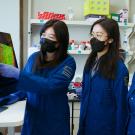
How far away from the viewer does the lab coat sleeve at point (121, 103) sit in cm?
173

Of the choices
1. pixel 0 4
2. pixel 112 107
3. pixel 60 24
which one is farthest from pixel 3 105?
pixel 0 4

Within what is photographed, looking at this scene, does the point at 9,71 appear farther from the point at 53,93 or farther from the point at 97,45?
the point at 97,45

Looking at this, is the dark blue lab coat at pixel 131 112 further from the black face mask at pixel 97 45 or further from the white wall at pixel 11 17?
the white wall at pixel 11 17

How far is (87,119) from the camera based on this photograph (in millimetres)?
1811

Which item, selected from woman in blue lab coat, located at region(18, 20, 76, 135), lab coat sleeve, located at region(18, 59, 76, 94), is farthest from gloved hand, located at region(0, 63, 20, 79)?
woman in blue lab coat, located at region(18, 20, 76, 135)

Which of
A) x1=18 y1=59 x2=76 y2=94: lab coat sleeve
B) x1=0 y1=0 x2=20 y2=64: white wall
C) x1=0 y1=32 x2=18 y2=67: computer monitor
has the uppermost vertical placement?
x1=0 y1=0 x2=20 y2=64: white wall

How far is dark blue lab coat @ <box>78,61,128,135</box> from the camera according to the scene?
1.74 metres

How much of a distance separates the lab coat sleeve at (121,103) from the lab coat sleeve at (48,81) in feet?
1.23

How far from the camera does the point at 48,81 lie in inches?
54.6

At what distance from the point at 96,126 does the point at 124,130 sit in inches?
7.3

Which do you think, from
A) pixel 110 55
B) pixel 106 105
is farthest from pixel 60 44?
pixel 106 105

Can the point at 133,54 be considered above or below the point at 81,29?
below

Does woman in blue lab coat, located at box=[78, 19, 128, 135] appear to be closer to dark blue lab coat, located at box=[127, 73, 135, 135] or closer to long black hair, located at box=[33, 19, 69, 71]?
dark blue lab coat, located at box=[127, 73, 135, 135]

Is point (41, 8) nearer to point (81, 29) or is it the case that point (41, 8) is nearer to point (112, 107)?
point (81, 29)
